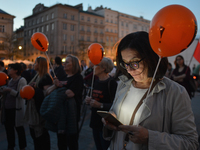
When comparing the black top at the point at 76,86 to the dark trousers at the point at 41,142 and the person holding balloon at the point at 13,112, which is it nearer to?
the dark trousers at the point at 41,142

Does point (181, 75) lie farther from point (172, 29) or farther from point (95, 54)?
point (172, 29)

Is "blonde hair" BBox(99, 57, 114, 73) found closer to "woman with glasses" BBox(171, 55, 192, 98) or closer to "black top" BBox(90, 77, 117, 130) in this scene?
"black top" BBox(90, 77, 117, 130)

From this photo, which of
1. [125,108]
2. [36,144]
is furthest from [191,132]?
[36,144]

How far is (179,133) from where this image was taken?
1.25 metres

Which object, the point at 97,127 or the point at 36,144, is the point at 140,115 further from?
the point at 36,144

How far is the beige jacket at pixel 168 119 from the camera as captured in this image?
4.00 feet

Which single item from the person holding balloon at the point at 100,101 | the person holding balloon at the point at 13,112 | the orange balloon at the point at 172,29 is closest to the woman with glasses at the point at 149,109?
the orange balloon at the point at 172,29

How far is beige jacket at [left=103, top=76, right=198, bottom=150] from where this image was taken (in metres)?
1.22

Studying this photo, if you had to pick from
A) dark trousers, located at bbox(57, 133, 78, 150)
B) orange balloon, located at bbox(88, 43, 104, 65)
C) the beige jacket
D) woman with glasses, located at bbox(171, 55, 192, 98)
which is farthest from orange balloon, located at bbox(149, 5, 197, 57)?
woman with glasses, located at bbox(171, 55, 192, 98)

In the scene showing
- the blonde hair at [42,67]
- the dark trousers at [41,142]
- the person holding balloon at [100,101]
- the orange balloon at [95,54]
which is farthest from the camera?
the blonde hair at [42,67]

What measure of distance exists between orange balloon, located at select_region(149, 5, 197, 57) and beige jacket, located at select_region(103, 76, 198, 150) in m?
0.30

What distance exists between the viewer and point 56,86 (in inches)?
123

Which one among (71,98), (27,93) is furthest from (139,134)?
(27,93)

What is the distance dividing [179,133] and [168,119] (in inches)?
4.8
